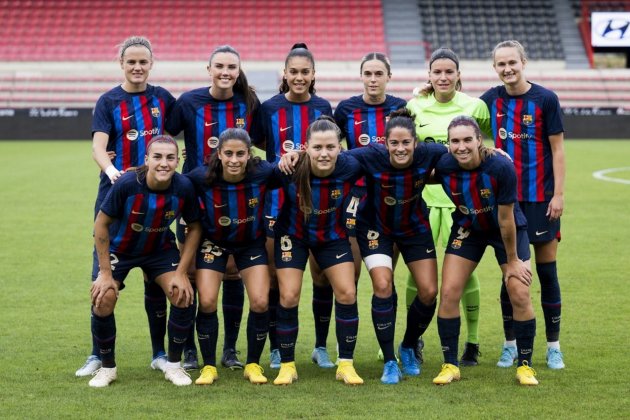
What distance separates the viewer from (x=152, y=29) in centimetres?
3167

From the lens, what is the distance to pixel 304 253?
5383 millimetres

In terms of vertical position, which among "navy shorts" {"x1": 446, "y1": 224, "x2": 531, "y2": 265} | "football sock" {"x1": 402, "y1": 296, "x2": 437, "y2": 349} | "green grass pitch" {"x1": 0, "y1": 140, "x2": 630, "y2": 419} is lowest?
"green grass pitch" {"x1": 0, "y1": 140, "x2": 630, "y2": 419}

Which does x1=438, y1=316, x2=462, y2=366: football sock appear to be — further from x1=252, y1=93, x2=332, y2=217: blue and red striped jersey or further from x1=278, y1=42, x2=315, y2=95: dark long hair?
x1=278, y1=42, x2=315, y2=95: dark long hair

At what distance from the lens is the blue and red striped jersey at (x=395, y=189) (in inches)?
210

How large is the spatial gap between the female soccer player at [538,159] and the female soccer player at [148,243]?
1.88 m

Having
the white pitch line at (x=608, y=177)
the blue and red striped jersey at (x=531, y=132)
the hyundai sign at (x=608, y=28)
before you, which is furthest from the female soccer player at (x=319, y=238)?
the hyundai sign at (x=608, y=28)

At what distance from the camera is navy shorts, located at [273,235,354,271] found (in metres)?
5.33

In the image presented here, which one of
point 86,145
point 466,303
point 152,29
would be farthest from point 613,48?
point 466,303

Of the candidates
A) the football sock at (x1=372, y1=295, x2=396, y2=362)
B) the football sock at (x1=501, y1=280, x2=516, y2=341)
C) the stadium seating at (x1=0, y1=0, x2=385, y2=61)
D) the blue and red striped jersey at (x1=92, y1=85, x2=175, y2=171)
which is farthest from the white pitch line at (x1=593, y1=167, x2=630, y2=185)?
the stadium seating at (x1=0, y1=0, x2=385, y2=61)

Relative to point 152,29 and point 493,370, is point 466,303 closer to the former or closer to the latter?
point 493,370

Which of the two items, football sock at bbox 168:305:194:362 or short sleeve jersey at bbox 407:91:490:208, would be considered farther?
short sleeve jersey at bbox 407:91:490:208

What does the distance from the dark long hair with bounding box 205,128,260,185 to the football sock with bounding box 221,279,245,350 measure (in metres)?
0.69

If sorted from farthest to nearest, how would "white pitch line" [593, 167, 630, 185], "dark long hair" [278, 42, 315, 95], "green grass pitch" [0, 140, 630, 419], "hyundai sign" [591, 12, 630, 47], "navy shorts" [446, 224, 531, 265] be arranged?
1. "hyundai sign" [591, 12, 630, 47]
2. "white pitch line" [593, 167, 630, 185]
3. "dark long hair" [278, 42, 315, 95]
4. "navy shorts" [446, 224, 531, 265]
5. "green grass pitch" [0, 140, 630, 419]

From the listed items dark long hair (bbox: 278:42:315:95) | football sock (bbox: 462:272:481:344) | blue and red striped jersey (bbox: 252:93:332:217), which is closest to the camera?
dark long hair (bbox: 278:42:315:95)
